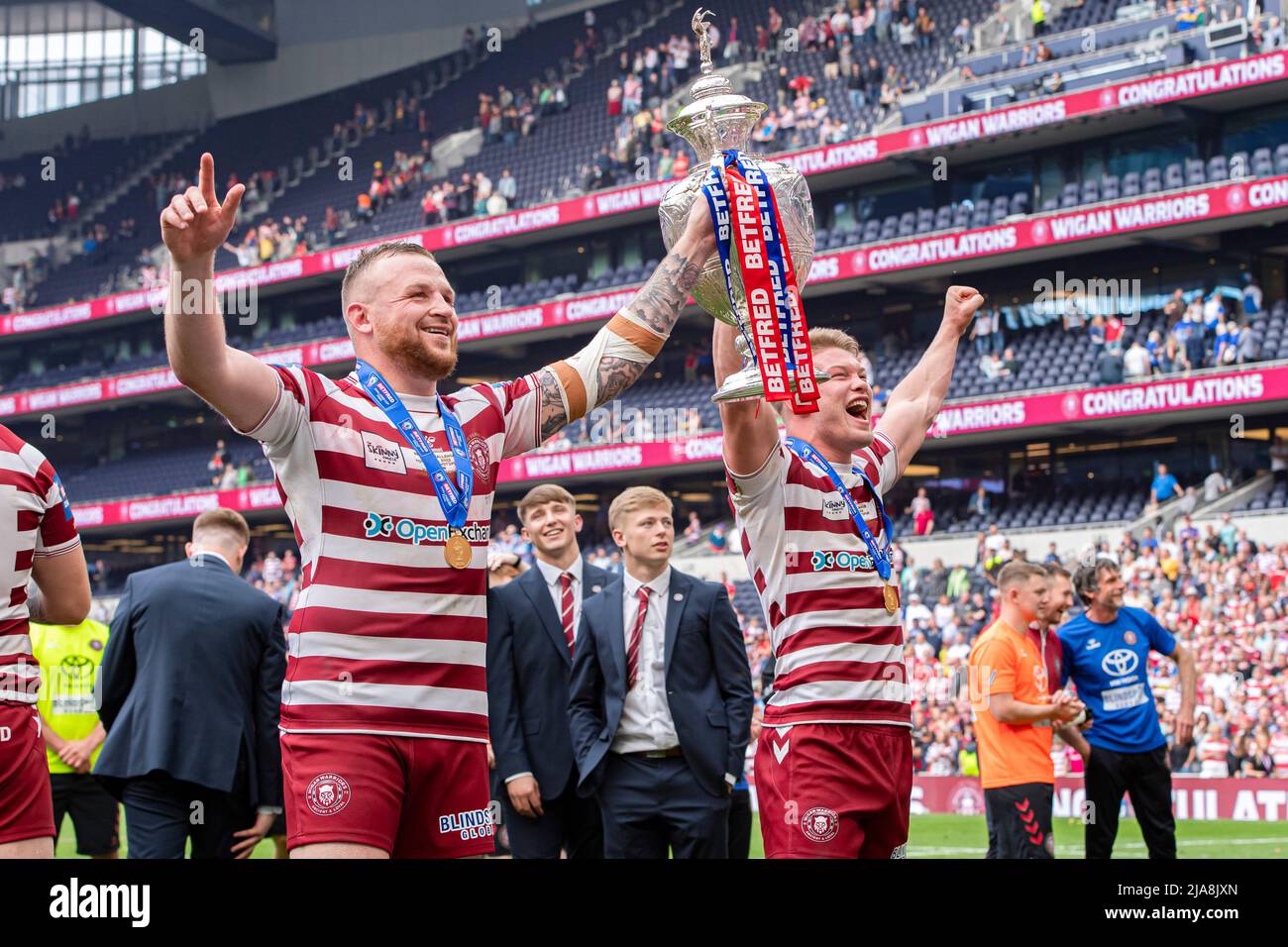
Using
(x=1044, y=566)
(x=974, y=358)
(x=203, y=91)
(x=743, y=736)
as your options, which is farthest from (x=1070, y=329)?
(x=203, y=91)

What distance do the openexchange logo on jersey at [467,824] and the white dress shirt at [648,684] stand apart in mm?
2353

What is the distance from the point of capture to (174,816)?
18.1 ft

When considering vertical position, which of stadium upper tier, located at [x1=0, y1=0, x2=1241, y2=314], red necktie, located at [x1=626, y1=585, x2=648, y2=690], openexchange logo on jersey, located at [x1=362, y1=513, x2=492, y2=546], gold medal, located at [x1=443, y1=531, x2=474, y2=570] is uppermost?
stadium upper tier, located at [x1=0, y1=0, x2=1241, y2=314]

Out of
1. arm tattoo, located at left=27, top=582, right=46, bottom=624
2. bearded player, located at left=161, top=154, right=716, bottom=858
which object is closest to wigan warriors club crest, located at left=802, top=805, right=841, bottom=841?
bearded player, located at left=161, top=154, right=716, bottom=858

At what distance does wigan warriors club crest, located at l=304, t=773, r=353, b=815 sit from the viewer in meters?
3.10

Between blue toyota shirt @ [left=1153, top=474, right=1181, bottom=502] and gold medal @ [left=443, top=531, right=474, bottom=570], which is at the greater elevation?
blue toyota shirt @ [left=1153, top=474, right=1181, bottom=502]

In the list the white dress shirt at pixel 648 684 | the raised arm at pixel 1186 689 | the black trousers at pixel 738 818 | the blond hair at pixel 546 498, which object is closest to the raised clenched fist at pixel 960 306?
the white dress shirt at pixel 648 684

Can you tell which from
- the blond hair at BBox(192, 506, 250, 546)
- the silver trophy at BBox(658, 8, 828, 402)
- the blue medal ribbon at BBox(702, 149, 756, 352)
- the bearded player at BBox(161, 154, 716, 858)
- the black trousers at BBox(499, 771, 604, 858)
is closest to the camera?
the bearded player at BBox(161, 154, 716, 858)

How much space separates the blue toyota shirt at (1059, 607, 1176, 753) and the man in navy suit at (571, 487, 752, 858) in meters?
2.90

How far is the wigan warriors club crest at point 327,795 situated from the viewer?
10.2 feet

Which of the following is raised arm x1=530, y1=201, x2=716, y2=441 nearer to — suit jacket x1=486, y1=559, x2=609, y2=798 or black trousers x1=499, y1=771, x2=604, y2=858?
suit jacket x1=486, y1=559, x2=609, y2=798

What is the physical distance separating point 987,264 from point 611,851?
24.9 meters

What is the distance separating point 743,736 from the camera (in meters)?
5.84

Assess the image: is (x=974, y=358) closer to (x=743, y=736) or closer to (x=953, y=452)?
(x=953, y=452)
